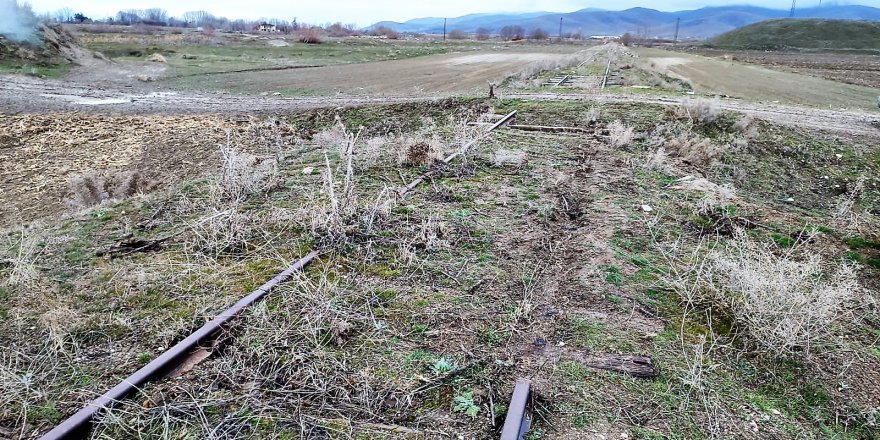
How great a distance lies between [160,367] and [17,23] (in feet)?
104

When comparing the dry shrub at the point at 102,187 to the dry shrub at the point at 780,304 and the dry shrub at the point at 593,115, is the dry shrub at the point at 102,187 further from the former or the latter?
the dry shrub at the point at 593,115

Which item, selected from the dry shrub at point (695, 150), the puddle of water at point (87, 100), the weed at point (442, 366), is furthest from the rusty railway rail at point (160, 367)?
the puddle of water at point (87, 100)

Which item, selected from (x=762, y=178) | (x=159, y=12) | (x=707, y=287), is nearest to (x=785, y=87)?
(x=762, y=178)

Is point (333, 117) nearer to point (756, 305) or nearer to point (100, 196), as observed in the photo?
point (100, 196)

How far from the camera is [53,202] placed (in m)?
9.29

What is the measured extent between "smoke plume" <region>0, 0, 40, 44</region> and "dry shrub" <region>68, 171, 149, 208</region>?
21.5 meters

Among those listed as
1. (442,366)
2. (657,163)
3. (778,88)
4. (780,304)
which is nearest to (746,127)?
(657,163)

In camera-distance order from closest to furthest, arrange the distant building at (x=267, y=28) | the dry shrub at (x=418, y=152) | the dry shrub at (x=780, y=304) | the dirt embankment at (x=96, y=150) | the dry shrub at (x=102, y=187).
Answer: the dry shrub at (x=780, y=304) < the dry shrub at (x=418, y=152) < the dry shrub at (x=102, y=187) < the dirt embankment at (x=96, y=150) < the distant building at (x=267, y=28)

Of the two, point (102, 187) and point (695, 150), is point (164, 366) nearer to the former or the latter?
point (102, 187)

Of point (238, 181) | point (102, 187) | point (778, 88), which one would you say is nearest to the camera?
point (238, 181)

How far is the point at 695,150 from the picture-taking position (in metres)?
9.49

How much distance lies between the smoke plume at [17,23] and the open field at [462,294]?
71.1ft

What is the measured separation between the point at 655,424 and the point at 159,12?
174250 mm

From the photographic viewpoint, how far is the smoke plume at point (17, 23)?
25.2 meters
